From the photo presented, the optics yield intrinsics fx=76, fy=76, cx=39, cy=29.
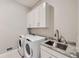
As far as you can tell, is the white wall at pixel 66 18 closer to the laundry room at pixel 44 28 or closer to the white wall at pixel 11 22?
the laundry room at pixel 44 28

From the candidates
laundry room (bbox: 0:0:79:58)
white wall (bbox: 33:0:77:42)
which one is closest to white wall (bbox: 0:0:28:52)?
laundry room (bbox: 0:0:79:58)

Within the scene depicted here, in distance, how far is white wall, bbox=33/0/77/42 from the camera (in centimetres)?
180

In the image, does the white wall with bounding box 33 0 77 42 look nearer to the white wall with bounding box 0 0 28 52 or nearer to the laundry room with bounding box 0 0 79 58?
the laundry room with bounding box 0 0 79 58

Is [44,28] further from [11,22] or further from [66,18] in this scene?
[11,22]

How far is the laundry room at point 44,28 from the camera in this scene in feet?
5.70

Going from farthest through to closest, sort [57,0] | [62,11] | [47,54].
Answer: [57,0]
[62,11]
[47,54]

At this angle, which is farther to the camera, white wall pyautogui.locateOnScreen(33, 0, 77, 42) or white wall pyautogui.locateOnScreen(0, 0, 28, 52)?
white wall pyautogui.locateOnScreen(0, 0, 28, 52)

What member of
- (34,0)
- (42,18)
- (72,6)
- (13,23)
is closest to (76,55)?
(72,6)

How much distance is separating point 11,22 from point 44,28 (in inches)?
67.3

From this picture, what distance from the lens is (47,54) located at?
174 cm

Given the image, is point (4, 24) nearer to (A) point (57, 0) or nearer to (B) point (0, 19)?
(B) point (0, 19)

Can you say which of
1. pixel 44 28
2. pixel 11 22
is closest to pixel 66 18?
pixel 44 28

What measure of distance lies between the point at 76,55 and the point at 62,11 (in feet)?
4.40

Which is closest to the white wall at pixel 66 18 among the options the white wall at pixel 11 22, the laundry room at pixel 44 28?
the laundry room at pixel 44 28
